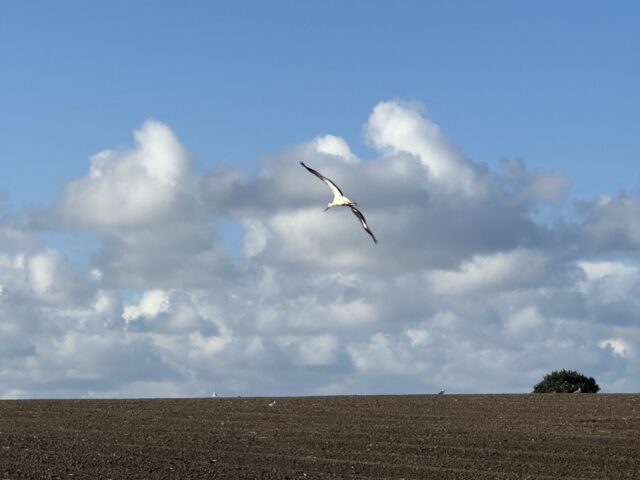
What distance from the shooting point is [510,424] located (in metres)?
32.2

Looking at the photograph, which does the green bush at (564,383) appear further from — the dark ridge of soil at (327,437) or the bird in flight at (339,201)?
the bird in flight at (339,201)

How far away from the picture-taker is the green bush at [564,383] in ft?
148

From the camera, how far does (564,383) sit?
149ft

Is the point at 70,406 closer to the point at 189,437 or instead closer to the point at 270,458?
the point at 189,437

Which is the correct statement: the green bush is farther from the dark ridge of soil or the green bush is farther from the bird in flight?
the bird in flight

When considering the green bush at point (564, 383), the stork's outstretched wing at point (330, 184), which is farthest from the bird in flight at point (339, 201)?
the green bush at point (564, 383)

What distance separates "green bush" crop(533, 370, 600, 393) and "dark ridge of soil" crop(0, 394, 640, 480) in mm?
6093

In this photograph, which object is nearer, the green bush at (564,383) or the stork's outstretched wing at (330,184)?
the stork's outstretched wing at (330,184)

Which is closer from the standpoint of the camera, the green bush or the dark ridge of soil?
the dark ridge of soil

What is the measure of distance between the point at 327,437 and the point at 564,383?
18300mm

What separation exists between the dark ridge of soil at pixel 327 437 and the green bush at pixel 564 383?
6.09 meters

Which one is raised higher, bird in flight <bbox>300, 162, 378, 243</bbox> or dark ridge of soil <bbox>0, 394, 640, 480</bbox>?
bird in flight <bbox>300, 162, 378, 243</bbox>

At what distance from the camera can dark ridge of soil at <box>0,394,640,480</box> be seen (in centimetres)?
2411

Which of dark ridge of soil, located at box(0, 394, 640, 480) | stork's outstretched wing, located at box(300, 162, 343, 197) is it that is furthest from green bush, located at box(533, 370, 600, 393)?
stork's outstretched wing, located at box(300, 162, 343, 197)
